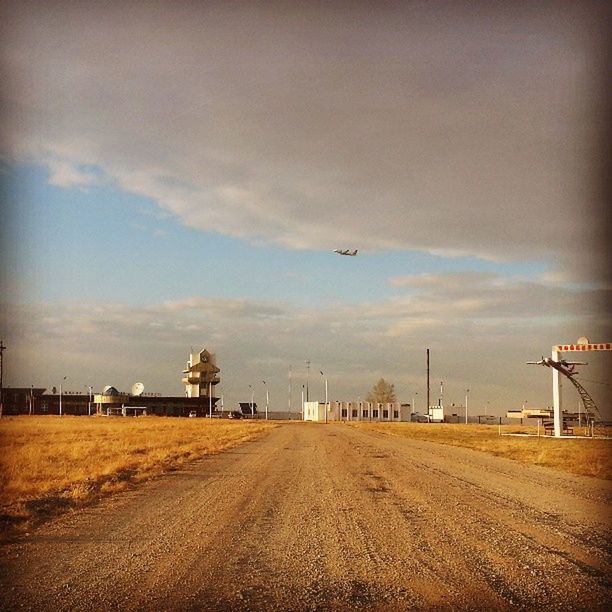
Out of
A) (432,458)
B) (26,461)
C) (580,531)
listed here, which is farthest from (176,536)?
(432,458)

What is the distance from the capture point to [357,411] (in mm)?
158500

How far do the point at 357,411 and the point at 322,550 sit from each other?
150 m

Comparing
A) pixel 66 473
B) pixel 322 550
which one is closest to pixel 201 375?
pixel 66 473

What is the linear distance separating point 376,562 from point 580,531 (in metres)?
4.65

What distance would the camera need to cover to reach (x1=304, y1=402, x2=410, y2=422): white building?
154500mm

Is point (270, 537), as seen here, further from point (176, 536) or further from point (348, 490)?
point (348, 490)

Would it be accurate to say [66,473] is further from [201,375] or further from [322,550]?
[201,375]

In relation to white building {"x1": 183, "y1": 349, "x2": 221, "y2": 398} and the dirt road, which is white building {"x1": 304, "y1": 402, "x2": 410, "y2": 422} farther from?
the dirt road

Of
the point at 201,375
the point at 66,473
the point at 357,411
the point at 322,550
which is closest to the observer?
the point at 322,550

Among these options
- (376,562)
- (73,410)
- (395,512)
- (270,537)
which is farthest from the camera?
(73,410)

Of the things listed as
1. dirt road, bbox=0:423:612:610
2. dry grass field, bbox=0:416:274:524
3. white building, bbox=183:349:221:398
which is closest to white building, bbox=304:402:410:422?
white building, bbox=183:349:221:398

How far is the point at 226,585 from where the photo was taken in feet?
26.9

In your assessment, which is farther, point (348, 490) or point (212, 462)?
point (212, 462)

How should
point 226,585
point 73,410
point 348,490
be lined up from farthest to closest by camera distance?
point 73,410, point 348,490, point 226,585
